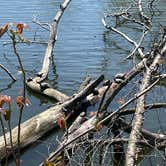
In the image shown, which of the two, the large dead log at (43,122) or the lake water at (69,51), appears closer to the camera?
the large dead log at (43,122)

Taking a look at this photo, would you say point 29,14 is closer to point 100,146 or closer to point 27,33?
point 27,33

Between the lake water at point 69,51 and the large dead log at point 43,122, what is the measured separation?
29cm

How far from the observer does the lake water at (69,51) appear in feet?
37.3

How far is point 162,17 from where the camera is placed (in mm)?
19938

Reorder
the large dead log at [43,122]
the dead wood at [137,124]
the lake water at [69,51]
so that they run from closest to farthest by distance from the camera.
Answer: the dead wood at [137,124], the large dead log at [43,122], the lake water at [69,51]

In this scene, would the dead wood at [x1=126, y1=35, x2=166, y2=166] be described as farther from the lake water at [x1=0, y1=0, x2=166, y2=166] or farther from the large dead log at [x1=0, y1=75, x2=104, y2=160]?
the lake water at [x1=0, y1=0, x2=166, y2=166]

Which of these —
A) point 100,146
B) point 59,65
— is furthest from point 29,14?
point 100,146

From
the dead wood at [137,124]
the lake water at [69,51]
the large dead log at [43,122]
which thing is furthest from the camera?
the lake water at [69,51]

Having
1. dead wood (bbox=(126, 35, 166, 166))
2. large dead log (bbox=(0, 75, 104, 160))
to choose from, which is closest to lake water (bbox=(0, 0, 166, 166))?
large dead log (bbox=(0, 75, 104, 160))

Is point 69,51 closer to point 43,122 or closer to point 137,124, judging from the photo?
point 43,122

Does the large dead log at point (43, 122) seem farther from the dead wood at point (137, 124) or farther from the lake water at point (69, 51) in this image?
the dead wood at point (137, 124)

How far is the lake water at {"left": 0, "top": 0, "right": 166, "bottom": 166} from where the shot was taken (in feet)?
37.3

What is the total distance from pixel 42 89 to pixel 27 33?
7.19 metres

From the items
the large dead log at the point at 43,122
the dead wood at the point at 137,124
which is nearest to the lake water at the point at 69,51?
the large dead log at the point at 43,122
